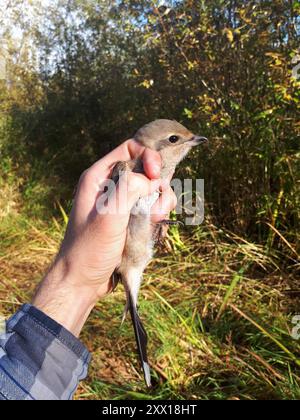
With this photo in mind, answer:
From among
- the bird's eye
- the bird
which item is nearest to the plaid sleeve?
the bird

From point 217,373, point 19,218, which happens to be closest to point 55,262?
point 217,373

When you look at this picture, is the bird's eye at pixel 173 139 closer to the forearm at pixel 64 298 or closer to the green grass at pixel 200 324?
the forearm at pixel 64 298

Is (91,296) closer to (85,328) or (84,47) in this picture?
(85,328)

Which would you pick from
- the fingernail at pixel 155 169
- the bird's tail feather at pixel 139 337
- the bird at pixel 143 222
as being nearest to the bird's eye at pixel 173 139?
the bird at pixel 143 222

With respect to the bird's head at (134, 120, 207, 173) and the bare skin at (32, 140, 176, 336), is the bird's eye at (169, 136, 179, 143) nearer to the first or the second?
the bird's head at (134, 120, 207, 173)

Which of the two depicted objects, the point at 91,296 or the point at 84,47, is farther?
the point at 84,47
